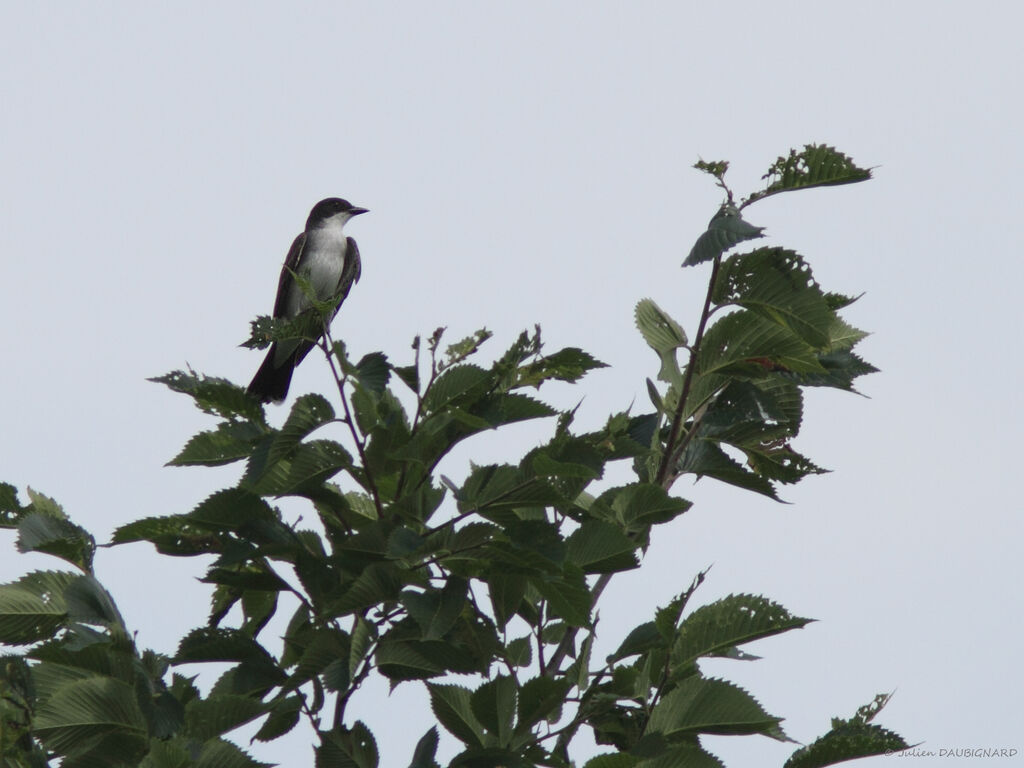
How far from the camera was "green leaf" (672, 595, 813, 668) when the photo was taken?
3.47m

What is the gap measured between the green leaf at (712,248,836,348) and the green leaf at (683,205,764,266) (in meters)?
0.25

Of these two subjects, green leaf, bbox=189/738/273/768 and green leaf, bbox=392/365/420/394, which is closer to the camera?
green leaf, bbox=189/738/273/768

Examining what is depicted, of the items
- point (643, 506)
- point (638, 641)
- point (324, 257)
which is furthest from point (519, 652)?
point (324, 257)

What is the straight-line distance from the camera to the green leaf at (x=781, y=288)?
12.1 ft

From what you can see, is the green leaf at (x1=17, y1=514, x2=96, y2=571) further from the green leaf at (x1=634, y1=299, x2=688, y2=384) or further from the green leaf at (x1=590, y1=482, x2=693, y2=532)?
the green leaf at (x1=634, y1=299, x2=688, y2=384)

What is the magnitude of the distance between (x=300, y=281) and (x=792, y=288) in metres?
1.44

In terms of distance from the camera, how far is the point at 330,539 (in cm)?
381

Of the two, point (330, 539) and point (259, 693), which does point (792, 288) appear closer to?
point (330, 539)

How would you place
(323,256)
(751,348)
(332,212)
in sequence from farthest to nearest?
(332,212), (323,256), (751,348)

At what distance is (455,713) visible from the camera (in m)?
3.46

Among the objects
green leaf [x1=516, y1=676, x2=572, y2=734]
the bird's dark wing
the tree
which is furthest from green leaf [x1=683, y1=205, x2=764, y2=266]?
the bird's dark wing

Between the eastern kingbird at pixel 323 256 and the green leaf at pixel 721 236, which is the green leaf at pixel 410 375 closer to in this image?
the green leaf at pixel 721 236

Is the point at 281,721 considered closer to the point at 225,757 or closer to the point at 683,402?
the point at 225,757

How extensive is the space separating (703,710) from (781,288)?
124 cm
